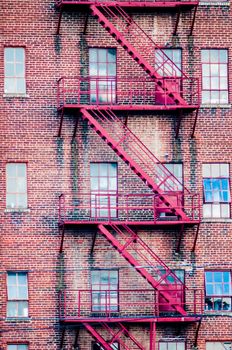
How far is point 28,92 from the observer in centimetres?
5772

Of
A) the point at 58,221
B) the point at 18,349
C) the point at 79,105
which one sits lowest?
the point at 18,349

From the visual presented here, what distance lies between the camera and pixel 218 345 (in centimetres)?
5769

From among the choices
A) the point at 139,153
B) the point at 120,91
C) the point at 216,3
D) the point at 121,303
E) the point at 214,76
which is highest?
the point at 216,3

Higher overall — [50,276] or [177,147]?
[177,147]

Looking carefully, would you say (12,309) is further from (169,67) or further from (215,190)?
(169,67)

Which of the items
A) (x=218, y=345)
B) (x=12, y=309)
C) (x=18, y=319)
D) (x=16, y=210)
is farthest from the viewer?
(x=218, y=345)

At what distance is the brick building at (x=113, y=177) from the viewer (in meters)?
57.1

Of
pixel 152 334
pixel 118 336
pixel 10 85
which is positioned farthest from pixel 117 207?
pixel 10 85

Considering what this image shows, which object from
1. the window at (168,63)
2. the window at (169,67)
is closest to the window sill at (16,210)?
the window at (169,67)

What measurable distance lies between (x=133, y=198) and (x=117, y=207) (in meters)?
0.72

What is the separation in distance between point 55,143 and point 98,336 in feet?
22.3

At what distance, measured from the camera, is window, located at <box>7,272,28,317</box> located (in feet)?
187

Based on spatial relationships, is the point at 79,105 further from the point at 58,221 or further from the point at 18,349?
the point at 18,349

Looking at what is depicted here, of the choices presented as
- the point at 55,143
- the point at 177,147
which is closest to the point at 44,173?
the point at 55,143
